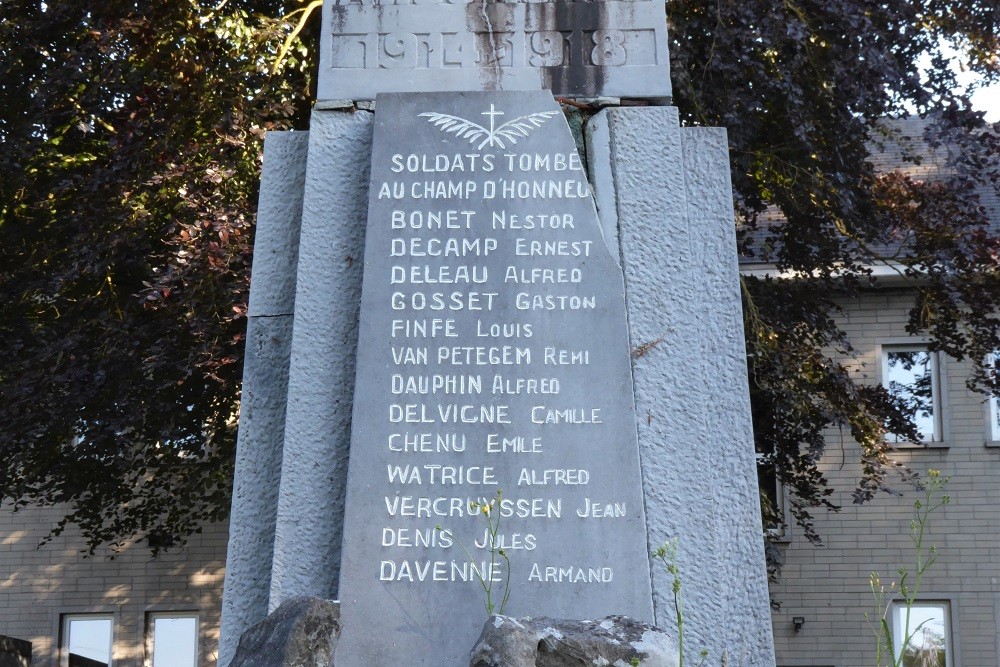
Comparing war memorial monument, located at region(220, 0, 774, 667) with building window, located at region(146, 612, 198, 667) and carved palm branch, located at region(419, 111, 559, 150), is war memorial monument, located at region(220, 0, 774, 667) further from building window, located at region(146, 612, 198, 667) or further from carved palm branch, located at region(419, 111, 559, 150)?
building window, located at region(146, 612, 198, 667)

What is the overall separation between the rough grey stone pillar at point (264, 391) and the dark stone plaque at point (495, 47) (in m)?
0.31

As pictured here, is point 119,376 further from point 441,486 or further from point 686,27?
point 441,486

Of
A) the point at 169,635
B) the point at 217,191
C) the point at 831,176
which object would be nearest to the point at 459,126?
the point at 217,191

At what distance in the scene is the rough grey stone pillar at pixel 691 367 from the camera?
3418 millimetres

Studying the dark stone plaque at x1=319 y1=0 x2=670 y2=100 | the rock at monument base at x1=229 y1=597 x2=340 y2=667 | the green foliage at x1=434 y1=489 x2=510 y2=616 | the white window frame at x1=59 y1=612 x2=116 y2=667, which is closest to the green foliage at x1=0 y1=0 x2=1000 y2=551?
the dark stone plaque at x1=319 y1=0 x2=670 y2=100

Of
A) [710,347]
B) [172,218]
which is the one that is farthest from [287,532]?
[172,218]

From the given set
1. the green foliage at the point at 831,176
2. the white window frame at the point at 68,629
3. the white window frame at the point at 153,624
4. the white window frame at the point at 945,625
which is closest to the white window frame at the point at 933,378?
Answer: the white window frame at the point at 945,625

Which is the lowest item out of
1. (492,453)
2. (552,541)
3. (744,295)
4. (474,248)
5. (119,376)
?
(552,541)

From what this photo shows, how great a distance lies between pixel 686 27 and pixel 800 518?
436cm

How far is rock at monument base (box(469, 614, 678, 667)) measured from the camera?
7.30 ft

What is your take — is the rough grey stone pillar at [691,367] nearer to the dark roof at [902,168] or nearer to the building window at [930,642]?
the dark roof at [902,168]

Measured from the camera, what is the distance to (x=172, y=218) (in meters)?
9.50

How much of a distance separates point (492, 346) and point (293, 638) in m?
1.17

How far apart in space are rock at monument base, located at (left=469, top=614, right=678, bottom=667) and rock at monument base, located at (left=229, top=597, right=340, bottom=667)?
0.44 m
